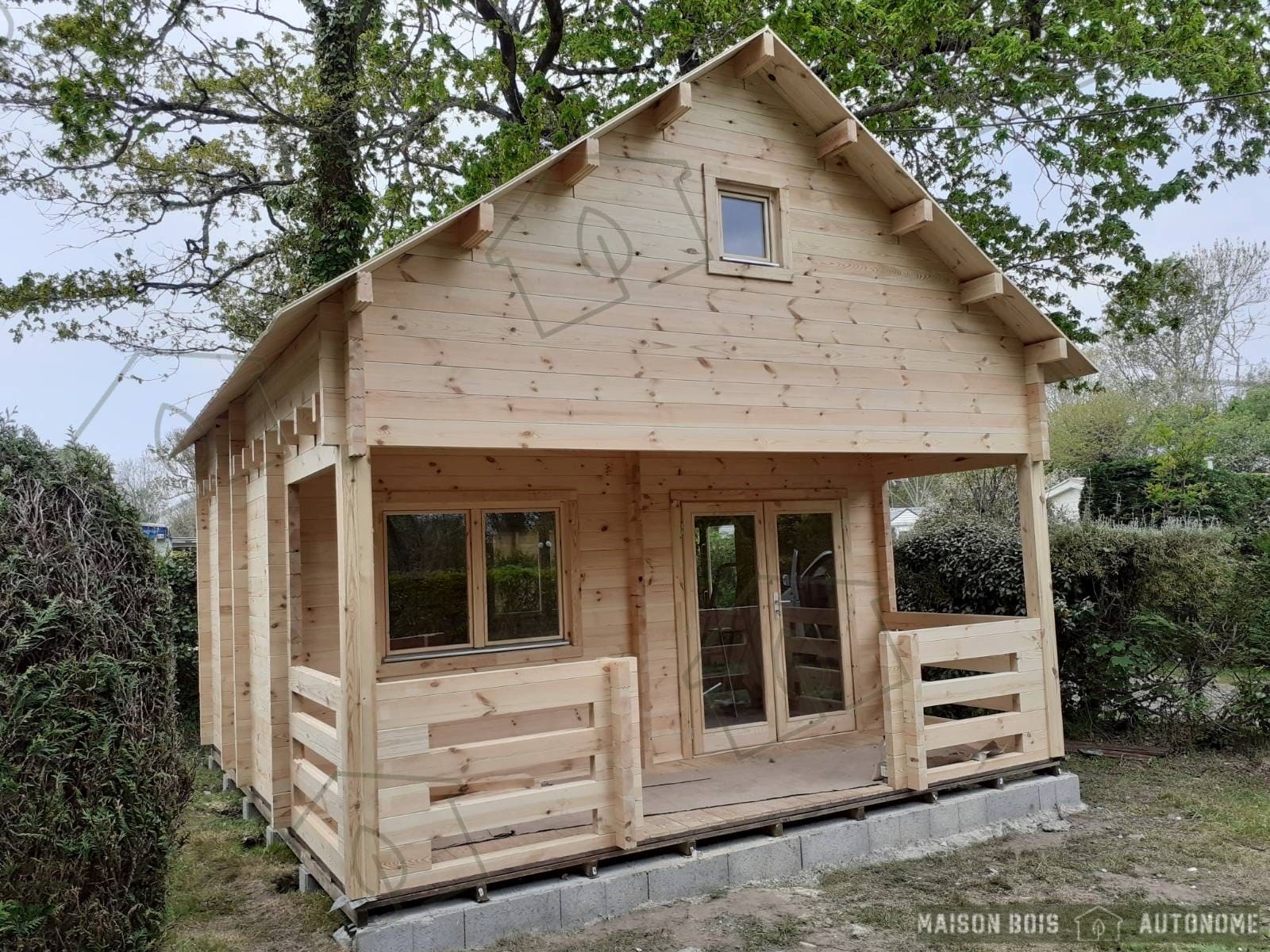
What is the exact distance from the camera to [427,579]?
6574 mm

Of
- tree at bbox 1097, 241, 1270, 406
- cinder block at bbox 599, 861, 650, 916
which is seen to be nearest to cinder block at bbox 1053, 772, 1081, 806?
cinder block at bbox 599, 861, 650, 916

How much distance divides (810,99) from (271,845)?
21.5ft

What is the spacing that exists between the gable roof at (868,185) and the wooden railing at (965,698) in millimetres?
2282

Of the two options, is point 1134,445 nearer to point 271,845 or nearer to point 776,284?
point 776,284

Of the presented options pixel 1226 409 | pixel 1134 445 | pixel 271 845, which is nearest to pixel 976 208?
pixel 271 845

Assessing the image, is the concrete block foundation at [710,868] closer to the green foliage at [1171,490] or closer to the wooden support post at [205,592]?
the wooden support post at [205,592]

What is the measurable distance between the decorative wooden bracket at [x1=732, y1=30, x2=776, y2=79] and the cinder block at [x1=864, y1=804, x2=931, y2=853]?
17.2 ft

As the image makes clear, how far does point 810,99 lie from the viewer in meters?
6.38

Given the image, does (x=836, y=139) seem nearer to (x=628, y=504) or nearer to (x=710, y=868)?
(x=628, y=504)

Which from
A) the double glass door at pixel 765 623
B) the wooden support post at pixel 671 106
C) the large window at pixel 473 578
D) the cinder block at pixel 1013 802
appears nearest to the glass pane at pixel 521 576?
the large window at pixel 473 578

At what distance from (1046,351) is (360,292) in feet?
17.1

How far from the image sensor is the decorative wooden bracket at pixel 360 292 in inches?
180

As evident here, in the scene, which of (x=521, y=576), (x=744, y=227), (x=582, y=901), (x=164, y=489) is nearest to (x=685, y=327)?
(x=744, y=227)

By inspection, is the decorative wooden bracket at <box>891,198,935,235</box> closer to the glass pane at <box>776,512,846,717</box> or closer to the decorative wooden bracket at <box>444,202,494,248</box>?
the glass pane at <box>776,512,846,717</box>
